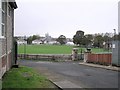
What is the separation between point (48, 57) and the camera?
44438 mm

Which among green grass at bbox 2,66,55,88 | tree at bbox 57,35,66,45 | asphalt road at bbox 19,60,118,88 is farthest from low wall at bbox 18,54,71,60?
tree at bbox 57,35,66,45

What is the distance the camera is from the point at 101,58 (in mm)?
29797

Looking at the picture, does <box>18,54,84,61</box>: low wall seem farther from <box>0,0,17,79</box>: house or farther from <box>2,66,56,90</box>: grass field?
<box>2,66,56,90</box>: grass field

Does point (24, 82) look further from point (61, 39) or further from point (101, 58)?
point (61, 39)

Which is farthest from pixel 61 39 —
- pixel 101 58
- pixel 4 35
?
pixel 4 35

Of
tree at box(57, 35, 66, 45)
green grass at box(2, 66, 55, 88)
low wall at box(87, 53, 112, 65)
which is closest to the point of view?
green grass at box(2, 66, 55, 88)

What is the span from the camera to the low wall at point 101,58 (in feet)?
92.0

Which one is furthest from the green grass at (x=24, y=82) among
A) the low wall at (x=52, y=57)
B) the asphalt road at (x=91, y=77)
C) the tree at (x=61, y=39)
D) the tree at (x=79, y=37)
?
the tree at (x=61, y=39)

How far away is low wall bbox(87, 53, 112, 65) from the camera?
28031mm

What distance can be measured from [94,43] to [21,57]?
223 feet

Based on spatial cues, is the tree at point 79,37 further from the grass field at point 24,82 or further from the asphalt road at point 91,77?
the grass field at point 24,82

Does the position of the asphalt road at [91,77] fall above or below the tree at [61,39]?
below

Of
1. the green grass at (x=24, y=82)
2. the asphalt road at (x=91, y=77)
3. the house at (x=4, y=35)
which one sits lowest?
the asphalt road at (x=91, y=77)

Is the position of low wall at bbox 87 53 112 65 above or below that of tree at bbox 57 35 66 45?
below
